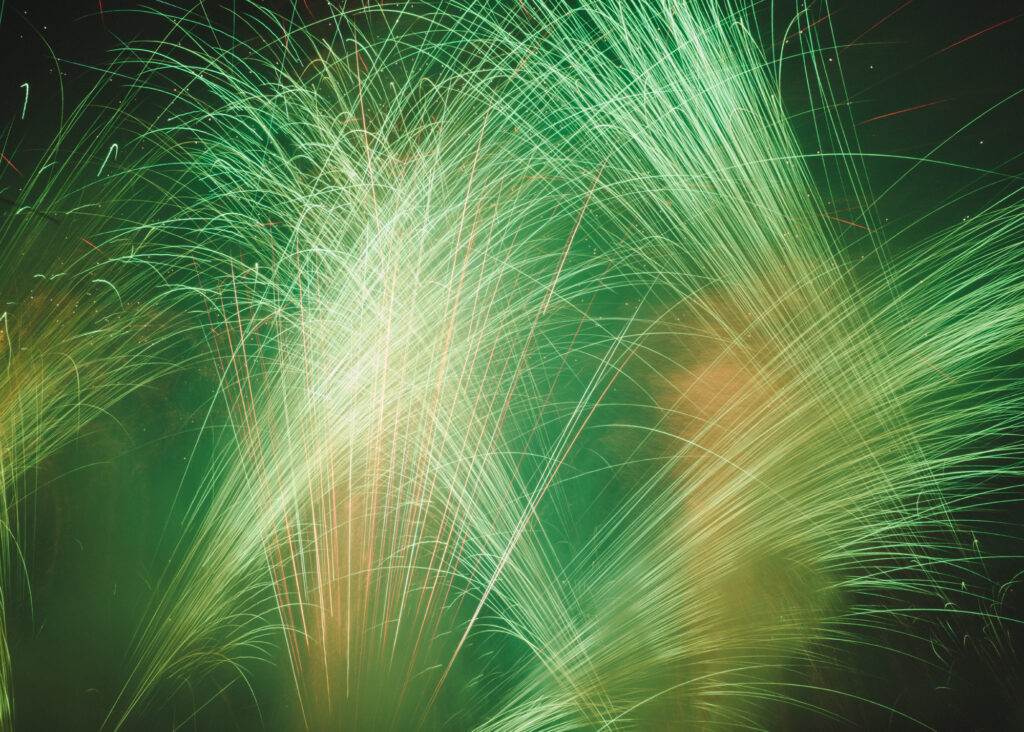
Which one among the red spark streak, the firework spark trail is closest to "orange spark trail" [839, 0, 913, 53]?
the red spark streak

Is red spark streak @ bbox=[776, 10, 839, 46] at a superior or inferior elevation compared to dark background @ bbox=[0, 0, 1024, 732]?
superior

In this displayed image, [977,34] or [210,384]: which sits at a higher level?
[977,34]

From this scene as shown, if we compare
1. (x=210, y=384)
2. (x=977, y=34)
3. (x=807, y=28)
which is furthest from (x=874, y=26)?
(x=210, y=384)

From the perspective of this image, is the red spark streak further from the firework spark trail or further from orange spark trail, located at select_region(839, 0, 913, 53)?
the firework spark trail

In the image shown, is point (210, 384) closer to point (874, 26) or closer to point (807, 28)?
point (807, 28)

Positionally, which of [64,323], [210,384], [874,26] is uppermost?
[874,26]

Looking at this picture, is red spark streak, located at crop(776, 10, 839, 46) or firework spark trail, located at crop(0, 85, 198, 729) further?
firework spark trail, located at crop(0, 85, 198, 729)

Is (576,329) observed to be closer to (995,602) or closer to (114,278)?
(995,602)

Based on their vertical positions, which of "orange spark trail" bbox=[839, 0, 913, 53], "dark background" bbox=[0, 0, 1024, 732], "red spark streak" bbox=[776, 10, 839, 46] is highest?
"red spark streak" bbox=[776, 10, 839, 46]

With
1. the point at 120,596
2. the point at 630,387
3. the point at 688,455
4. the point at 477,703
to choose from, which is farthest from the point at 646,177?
the point at 120,596
